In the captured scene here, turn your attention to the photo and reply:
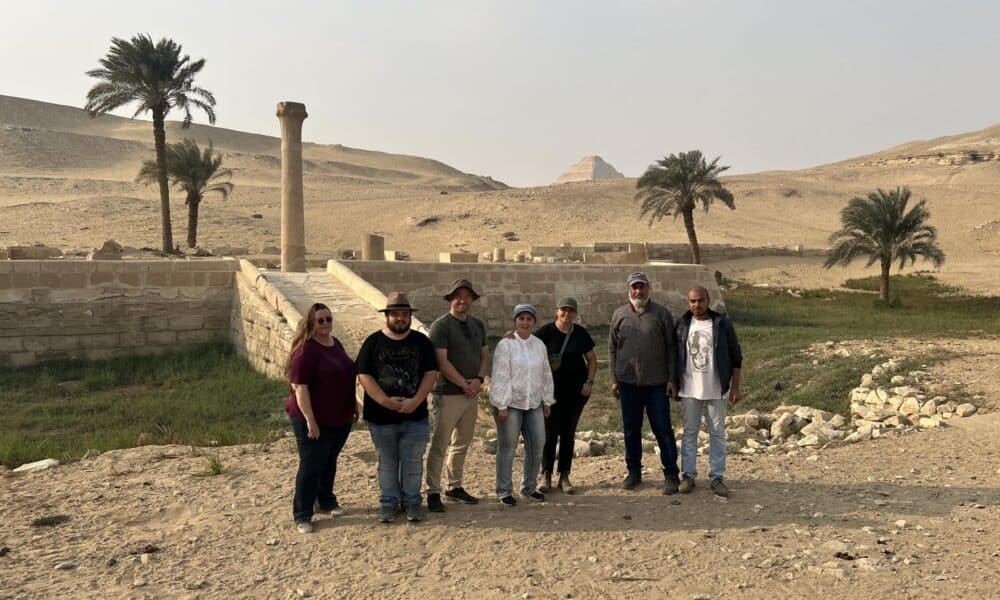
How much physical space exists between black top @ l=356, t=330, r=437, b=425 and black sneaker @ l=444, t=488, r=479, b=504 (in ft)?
2.54

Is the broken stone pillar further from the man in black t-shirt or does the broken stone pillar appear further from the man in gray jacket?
the man in black t-shirt

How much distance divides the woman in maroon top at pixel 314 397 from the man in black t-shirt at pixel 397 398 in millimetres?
148

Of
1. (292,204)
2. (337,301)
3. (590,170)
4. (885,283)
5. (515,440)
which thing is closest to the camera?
(515,440)

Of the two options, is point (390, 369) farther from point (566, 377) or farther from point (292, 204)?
point (292, 204)

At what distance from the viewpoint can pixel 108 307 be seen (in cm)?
1212

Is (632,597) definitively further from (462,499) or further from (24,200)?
(24,200)

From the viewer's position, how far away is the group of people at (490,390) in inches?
187

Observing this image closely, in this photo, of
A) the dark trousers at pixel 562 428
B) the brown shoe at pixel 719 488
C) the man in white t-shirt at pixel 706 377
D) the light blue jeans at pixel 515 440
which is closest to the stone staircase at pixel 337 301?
the dark trousers at pixel 562 428

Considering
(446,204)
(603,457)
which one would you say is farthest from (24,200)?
(603,457)

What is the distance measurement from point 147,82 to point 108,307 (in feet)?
51.9

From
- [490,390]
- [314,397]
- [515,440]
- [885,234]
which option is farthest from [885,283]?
[314,397]

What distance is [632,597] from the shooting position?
12.6 ft

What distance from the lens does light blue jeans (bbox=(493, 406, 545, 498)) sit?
519 cm

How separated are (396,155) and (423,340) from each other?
104 metres
